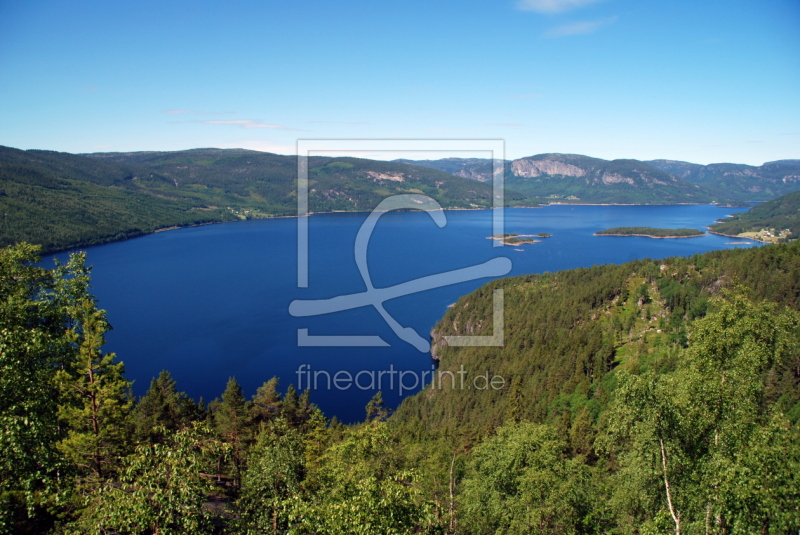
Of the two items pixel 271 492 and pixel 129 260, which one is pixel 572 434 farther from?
pixel 129 260

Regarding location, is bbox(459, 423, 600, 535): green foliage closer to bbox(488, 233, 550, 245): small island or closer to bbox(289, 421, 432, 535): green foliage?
bbox(289, 421, 432, 535): green foliage

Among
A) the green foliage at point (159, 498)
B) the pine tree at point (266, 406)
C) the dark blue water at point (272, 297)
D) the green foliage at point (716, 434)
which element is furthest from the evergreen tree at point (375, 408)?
the green foliage at point (159, 498)

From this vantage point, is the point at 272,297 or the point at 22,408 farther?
the point at 272,297

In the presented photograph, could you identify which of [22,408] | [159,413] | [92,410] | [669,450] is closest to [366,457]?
[669,450]

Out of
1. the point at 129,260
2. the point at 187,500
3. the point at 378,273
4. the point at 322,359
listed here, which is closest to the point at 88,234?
the point at 129,260

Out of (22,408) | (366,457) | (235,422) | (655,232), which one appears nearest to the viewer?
(22,408)

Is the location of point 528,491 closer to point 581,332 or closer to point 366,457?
point 366,457
